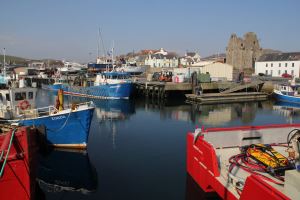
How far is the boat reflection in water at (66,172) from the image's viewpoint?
10445mm

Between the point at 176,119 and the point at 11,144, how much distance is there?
17.3 m

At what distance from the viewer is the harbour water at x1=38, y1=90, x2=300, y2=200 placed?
32.6ft

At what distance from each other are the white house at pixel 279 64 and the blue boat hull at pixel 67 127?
51.8 m

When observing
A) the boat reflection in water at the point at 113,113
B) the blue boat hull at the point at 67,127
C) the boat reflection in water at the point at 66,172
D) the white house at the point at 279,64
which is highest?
the white house at the point at 279,64

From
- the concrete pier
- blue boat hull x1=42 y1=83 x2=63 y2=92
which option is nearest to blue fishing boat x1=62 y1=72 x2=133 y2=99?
the concrete pier

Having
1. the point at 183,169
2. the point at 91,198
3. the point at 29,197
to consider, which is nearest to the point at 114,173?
the point at 91,198

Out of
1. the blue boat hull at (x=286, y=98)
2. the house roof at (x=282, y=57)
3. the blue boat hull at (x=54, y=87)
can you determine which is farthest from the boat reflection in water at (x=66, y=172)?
the house roof at (x=282, y=57)

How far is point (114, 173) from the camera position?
11586 millimetres

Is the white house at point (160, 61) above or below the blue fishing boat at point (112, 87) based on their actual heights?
above

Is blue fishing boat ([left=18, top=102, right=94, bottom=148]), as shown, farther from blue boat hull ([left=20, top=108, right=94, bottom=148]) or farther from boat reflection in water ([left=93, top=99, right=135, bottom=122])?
boat reflection in water ([left=93, top=99, right=135, bottom=122])

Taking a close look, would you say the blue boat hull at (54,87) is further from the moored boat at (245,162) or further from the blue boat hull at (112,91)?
the moored boat at (245,162)

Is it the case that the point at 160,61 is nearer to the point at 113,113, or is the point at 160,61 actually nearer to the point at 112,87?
the point at 112,87

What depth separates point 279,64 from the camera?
5909cm

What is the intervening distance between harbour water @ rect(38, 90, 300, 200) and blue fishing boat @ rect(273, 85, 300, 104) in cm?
755
